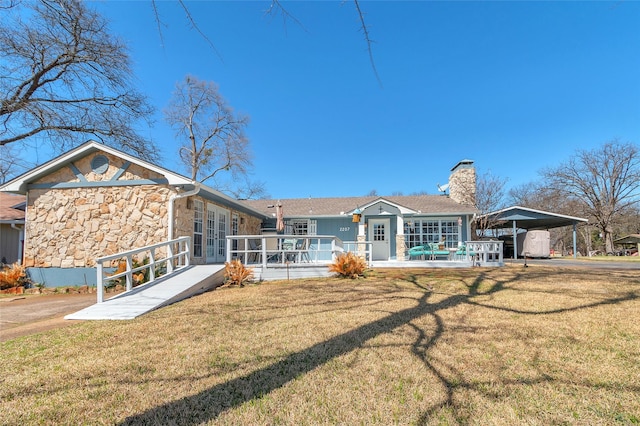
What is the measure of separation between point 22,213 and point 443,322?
17.2 metres

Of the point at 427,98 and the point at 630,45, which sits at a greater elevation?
the point at 427,98

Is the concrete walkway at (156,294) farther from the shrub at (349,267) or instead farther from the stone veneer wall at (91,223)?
the shrub at (349,267)

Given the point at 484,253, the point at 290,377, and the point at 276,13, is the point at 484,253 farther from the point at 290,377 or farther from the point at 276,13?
the point at 276,13

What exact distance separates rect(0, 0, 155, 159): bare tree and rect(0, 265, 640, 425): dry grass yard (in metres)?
9.84

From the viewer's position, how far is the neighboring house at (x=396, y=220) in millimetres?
14852

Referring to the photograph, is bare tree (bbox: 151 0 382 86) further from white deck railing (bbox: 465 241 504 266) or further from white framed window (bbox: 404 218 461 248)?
white framed window (bbox: 404 218 461 248)

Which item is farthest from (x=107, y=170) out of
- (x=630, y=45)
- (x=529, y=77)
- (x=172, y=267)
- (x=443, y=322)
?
(x=529, y=77)

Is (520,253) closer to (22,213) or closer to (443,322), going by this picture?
(443,322)

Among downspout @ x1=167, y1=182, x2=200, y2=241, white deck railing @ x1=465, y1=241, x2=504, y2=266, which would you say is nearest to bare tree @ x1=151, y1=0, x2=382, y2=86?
downspout @ x1=167, y1=182, x2=200, y2=241

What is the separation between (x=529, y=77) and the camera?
37.8ft

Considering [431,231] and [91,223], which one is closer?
[91,223]

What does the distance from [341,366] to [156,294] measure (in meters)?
5.04

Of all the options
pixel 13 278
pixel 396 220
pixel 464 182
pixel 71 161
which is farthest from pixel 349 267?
pixel 464 182

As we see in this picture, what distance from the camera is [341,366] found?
294 centimetres
